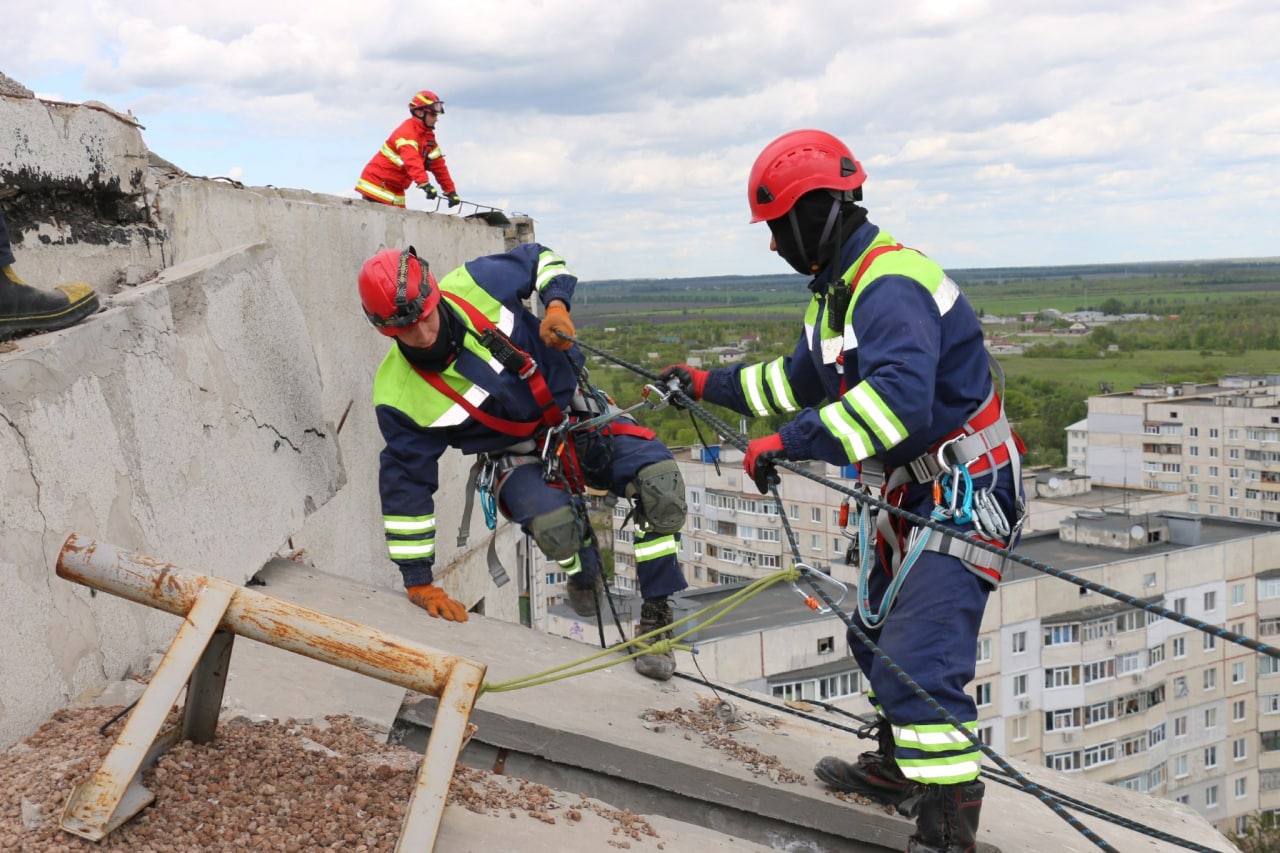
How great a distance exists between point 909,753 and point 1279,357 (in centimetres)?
11910

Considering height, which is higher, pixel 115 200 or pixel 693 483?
pixel 115 200

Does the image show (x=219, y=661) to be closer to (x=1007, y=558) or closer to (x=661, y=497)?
(x=1007, y=558)

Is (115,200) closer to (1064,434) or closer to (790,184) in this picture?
(790,184)

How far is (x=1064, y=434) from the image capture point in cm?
8156

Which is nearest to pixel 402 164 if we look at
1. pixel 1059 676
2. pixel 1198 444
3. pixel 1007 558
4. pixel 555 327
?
pixel 555 327

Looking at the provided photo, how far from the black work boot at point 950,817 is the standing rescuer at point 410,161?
8841 mm

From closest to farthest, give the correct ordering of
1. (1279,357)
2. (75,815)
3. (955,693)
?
(75,815)
(955,693)
(1279,357)

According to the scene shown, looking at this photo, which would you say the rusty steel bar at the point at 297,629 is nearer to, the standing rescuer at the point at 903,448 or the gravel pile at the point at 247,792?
the gravel pile at the point at 247,792

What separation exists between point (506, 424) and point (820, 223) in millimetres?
1725

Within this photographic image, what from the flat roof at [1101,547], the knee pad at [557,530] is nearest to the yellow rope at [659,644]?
the knee pad at [557,530]

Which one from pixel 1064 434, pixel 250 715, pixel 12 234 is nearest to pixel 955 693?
pixel 250 715

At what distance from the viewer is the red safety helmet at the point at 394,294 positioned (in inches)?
182

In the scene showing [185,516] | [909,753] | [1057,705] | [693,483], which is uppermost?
Result: [185,516]

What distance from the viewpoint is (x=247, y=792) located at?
274cm
